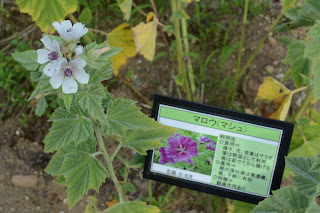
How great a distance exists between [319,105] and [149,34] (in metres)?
1.30

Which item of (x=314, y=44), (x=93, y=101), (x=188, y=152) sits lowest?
(x=188, y=152)

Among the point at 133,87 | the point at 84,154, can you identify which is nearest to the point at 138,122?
the point at 84,154

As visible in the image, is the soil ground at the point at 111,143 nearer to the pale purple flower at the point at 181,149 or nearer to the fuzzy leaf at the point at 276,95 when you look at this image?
the fuzzy leaf at the point at 276,95

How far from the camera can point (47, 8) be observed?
172 centimetres

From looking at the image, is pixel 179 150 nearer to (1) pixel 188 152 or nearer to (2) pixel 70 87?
(1) pixel 188 152

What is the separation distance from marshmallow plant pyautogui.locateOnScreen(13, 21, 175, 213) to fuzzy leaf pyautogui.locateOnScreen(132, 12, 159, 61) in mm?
493

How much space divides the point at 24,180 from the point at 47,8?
3.50ft

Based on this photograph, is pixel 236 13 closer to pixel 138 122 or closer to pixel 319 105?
pixel 319 105

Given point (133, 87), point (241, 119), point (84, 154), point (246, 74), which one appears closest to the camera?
point (84, 154)

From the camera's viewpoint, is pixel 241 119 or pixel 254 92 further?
pixel 254 92

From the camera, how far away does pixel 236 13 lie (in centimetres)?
256

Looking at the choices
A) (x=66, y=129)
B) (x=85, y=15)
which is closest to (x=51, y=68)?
(x=66, y=129)

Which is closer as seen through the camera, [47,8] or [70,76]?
[70,76]

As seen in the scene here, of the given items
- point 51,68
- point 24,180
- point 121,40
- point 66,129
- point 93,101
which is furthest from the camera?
point 24,180
